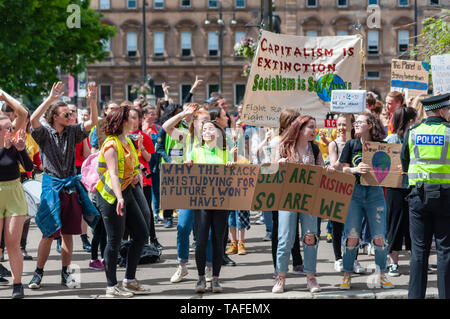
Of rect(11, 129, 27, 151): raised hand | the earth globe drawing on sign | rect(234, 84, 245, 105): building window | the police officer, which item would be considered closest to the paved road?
Answer: the police officer

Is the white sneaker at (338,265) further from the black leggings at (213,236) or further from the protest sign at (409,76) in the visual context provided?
the protest sign at (409,76)

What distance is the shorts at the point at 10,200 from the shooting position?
24.7 feet

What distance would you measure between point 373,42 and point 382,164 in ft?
195

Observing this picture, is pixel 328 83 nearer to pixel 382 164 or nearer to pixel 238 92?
pixel 382 164

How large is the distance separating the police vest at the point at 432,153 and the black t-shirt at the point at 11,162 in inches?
148

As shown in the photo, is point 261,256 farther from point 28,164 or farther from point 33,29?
point 33,29

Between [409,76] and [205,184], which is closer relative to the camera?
[205,184]

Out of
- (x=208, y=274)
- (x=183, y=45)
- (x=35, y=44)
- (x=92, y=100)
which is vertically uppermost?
(x=183, y=45)

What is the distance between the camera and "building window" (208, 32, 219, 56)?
6688cm

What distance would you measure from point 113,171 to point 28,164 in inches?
35.4

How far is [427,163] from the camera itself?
6836 mm

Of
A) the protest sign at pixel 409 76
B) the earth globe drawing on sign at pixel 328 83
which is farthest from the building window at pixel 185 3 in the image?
the earth globe drawing on sign at pixel 328 83

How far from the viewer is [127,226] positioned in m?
7.79

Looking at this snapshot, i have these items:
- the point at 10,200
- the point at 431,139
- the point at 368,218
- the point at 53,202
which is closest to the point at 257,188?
the point at 368,218
